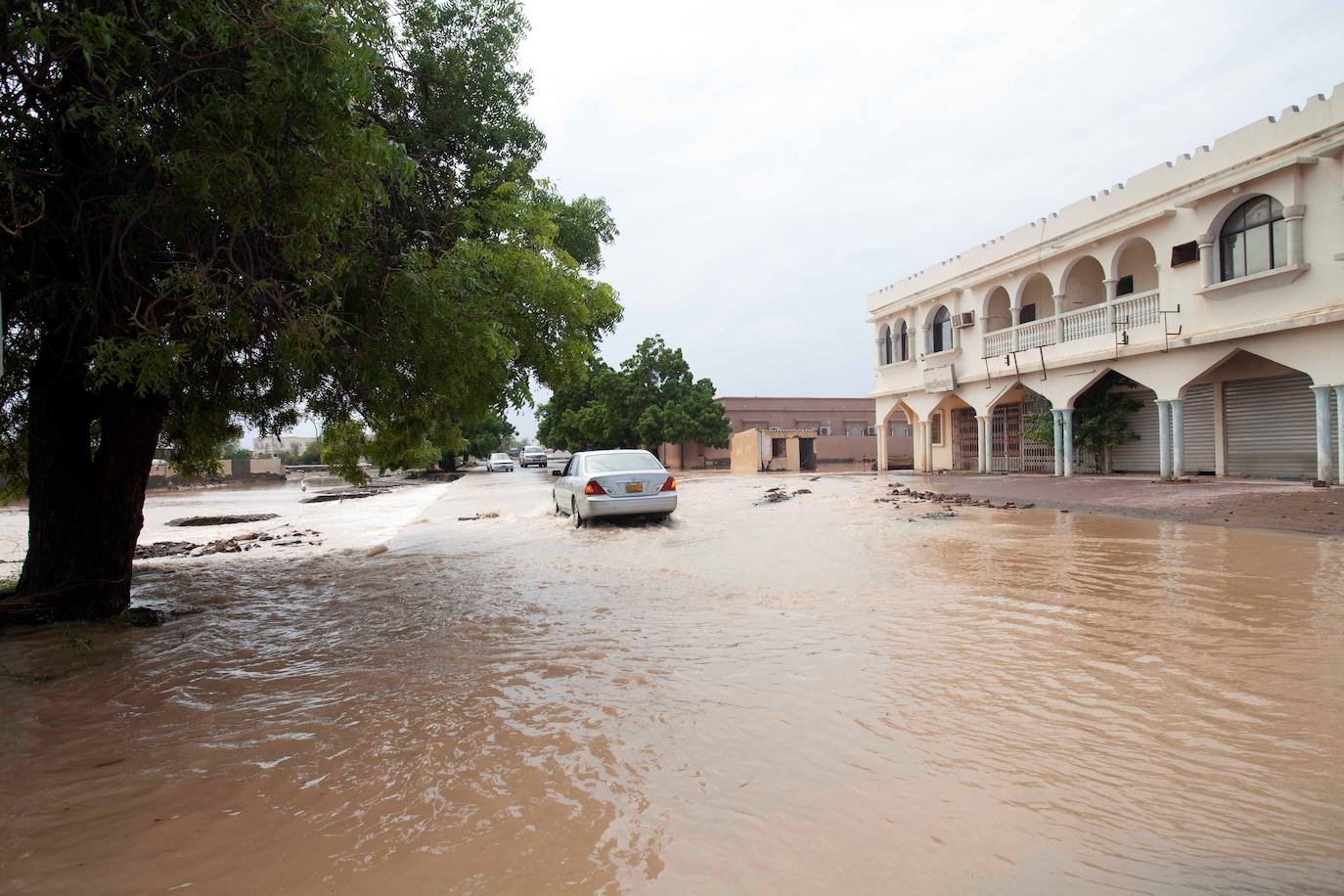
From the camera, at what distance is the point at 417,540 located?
44.4 feet

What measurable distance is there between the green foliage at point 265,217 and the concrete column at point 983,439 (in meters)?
20.3

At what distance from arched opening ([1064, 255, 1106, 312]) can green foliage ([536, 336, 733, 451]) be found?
76.8ft

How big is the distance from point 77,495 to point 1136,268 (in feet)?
74.7

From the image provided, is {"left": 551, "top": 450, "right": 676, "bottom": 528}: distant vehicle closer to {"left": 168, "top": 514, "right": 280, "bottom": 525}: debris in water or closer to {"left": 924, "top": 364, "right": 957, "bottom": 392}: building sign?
{"left": 168, "top": 514, "right": 280, "bottom": 525}: debris in water

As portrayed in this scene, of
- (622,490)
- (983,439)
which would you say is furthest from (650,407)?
(622,490)

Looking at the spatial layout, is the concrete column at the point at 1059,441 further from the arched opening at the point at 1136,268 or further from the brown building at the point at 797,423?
the brown building at the point at 797,423

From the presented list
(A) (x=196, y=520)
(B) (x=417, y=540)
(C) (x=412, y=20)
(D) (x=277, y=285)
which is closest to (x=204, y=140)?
(D) (x=277, y=285)

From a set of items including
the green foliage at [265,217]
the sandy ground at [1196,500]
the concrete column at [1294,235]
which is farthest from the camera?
the concrete column at [1294,235]

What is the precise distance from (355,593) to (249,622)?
1.40 m

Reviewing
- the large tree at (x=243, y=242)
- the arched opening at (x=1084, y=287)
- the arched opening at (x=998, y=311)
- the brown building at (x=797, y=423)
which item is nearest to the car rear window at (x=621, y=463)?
the large tree at (x=243, y=242)

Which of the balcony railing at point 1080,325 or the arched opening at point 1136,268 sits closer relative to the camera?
the balcony railing at point 1080,325

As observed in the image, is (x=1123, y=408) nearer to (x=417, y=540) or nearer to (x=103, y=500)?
(x=417, y=540)

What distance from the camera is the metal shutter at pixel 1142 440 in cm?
2073

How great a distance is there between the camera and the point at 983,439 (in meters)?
25.6
